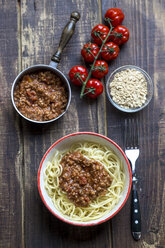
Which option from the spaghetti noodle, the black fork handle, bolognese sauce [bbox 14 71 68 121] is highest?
bolognese sauce [bbox 14 71 68 121]

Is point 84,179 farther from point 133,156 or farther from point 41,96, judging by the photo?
point 41,96

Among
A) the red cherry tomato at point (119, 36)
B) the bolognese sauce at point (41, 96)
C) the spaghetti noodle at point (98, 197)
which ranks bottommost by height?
the spaghetti noodle at point (98, 197)

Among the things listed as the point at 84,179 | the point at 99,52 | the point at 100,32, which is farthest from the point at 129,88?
the point at 84,179

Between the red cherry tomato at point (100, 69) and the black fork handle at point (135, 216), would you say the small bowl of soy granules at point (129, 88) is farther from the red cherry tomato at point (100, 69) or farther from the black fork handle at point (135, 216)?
the black fork handle at point (135, 216)

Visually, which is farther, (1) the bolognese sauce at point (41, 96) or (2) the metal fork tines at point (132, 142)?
(2) the metal fork tines at point (132, 142)

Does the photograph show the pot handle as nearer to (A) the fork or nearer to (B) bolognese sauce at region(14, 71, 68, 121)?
(B) bolognese sauce at region(14, 71, 68, 121)

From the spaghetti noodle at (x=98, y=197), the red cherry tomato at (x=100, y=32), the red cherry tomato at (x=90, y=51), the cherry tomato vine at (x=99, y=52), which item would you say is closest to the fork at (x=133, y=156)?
the spaghetti noodle at (x=98, y=197)

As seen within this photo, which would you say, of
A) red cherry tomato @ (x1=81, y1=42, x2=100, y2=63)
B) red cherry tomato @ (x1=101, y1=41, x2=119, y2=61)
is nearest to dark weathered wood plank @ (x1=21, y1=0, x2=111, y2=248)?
red cherry tomato @ (x1=81, y1=42, x2=100, y2=63)
